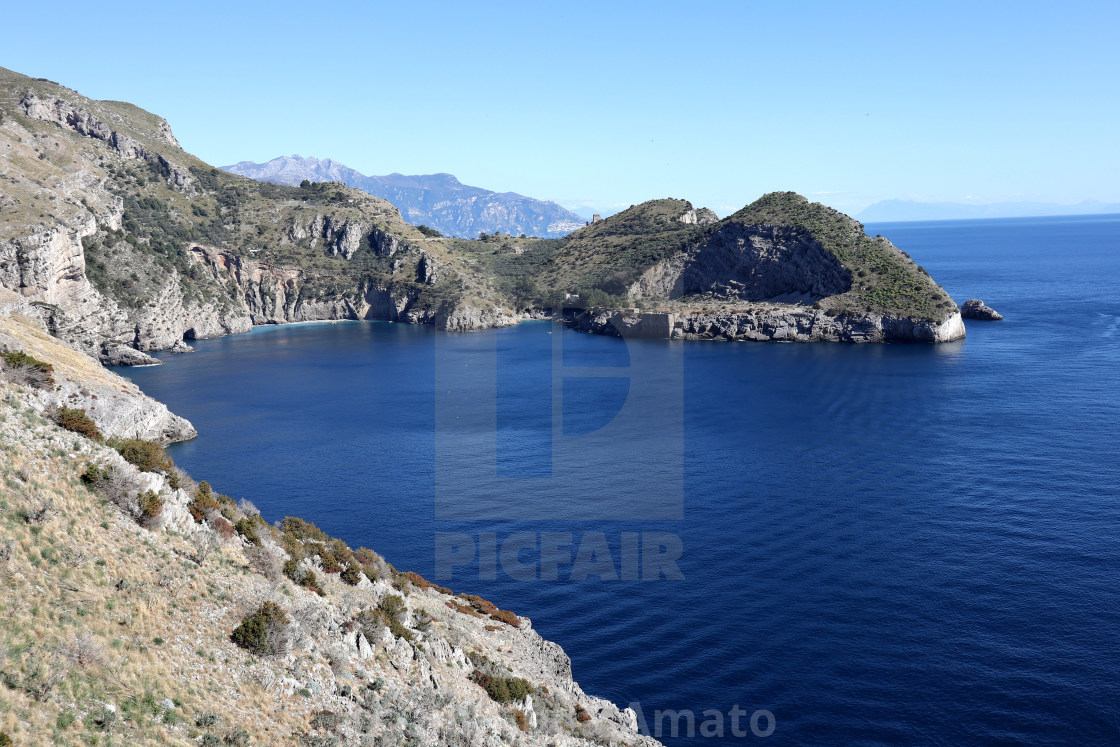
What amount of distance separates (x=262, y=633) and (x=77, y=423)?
1126 cm

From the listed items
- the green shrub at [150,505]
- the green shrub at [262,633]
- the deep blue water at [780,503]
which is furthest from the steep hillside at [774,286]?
the green shrub at [150,505]

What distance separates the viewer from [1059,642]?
123 feet

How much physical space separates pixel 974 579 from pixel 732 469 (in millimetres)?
24528

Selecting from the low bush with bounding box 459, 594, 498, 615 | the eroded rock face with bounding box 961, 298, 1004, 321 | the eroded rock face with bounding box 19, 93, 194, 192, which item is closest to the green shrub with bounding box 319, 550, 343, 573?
the low bush with bounding box 459, 594, 498, 615

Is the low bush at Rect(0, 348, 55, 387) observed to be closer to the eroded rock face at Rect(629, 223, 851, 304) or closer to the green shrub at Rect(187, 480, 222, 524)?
the green shrub at Rect(187, 480, 222, 524)

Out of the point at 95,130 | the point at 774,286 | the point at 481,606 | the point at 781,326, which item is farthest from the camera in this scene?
the point at 95,130

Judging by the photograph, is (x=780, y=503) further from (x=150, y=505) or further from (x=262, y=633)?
(x=150, y=505)

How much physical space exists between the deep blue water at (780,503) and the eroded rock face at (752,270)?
3846 centimetres

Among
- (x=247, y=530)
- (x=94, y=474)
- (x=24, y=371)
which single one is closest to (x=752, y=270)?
(x=247, y=530)

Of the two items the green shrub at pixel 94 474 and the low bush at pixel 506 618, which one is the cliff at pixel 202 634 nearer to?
→ the green shrub at pixel 94 474

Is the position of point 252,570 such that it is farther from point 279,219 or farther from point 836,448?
point 279,219

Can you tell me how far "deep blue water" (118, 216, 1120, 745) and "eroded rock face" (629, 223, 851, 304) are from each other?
38461 mm

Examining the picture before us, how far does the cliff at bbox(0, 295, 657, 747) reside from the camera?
734 inches

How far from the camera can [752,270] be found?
17062cm
